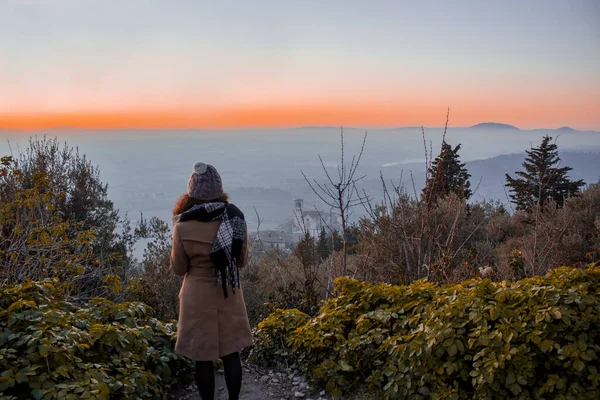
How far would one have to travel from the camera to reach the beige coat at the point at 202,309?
346 cm

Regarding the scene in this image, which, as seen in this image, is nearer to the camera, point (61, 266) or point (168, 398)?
point (168, 398)

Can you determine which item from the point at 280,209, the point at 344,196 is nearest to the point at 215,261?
the point at 344,196

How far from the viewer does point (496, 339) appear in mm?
3129

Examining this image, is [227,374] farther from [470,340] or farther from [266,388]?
[470,340]

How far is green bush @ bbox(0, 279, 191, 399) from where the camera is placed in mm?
2926

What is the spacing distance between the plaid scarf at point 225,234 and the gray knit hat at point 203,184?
0.07 metres

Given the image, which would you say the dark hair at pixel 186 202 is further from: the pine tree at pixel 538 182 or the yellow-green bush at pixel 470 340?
the pine tree at pixel 538 182

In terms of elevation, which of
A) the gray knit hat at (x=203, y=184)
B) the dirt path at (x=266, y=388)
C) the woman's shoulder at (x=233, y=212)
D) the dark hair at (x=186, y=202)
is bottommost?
the dirt path at (x=266, y=388)

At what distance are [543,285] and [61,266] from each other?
4474 millimetres

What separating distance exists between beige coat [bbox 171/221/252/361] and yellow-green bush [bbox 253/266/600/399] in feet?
2.94

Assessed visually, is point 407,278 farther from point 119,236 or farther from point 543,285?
point 119,236

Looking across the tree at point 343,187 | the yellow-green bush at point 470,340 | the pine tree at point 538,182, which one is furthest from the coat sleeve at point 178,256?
the pine tree at point 538,182

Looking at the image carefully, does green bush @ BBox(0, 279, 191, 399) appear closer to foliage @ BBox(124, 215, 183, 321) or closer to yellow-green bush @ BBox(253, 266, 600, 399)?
yellow-green bush @ BBox(253, 266, 600, 399)

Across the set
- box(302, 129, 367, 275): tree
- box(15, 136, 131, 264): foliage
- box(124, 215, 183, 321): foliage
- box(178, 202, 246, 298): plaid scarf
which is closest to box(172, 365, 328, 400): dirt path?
box(178, 202, 246, 298): plaid scarf
